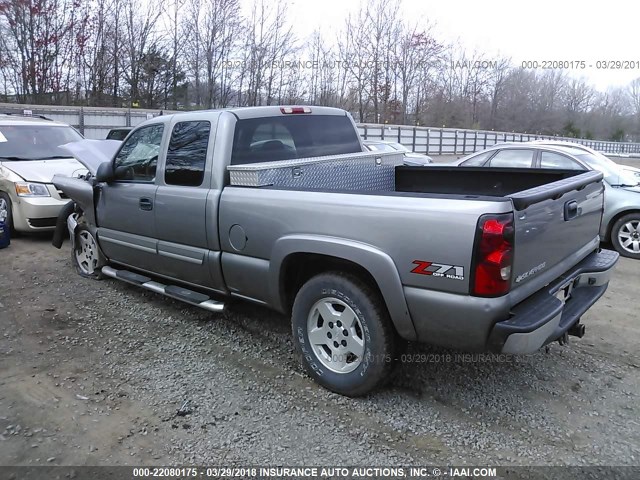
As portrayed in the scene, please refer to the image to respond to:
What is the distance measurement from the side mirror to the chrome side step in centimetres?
97

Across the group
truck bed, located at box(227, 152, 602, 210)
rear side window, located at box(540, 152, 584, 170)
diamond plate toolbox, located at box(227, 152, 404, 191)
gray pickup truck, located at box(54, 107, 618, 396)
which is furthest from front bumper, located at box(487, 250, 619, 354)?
rear side window, located at box(540, 152, 584, 170)

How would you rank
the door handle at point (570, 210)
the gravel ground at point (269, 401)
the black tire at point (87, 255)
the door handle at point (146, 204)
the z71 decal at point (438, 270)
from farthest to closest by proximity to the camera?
the black tire at point (87, 255) < the door handle at point (146, 204) < the door handle at point (570, 210) < the gravel ground at point (269, 401) < the z71 decal at point (438, 270)

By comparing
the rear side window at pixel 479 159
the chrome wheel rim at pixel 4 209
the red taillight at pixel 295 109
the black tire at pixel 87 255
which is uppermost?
the red taillight at pixel 295 109

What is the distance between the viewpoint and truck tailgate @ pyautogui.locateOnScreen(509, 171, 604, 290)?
9.22ft

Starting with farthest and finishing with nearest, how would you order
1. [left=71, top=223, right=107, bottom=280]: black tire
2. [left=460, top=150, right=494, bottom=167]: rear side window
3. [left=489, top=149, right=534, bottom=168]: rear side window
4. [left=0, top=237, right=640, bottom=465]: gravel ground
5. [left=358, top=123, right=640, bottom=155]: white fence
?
1. [left=358, top=123, right=640, bottom=155]: white fence
2. [left=460, top=150, right=494, bottom=167]: rear side window
3. [left=489, top=149, right=534, bottom=168]: rear side window
4. [left=71, top=223, right=107, bottom=280]: black tire
5. [left=0, top=237, right=640, bottom=465]: gravel ground

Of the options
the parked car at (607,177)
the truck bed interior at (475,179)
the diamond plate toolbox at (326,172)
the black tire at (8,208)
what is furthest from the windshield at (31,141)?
the parked car at (607,177)

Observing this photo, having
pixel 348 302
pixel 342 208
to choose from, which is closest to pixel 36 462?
pixel 348 302

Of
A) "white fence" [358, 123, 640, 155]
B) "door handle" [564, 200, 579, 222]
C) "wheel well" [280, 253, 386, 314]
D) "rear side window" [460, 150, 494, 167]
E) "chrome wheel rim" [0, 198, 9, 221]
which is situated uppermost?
"white fence" [358, 123, 640, 155]

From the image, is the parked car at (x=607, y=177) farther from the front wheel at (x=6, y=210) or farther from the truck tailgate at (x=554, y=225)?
the front wheel at (x=6, y=210)

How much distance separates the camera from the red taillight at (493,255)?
8.68ft

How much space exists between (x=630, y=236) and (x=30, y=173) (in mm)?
9121

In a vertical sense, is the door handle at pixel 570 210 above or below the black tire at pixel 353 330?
above

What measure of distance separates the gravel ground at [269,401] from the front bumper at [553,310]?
61cm

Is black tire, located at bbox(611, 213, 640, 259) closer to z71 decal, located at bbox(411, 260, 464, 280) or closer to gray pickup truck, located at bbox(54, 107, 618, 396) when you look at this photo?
gray pickup truck, located at bbox(54, 107, 618, 396)
